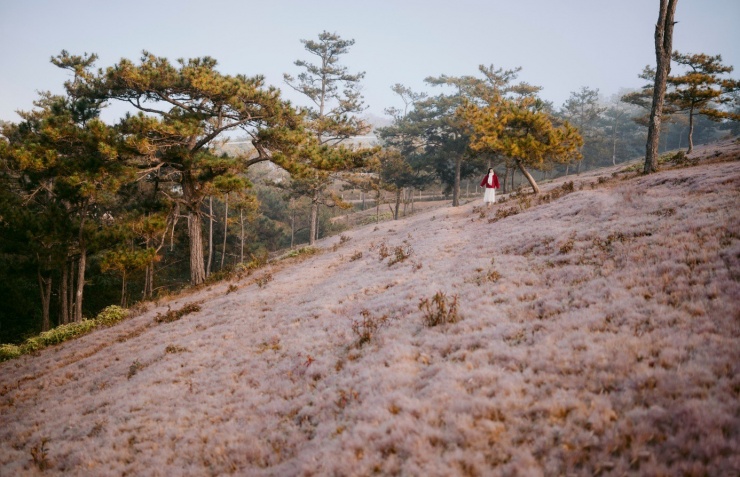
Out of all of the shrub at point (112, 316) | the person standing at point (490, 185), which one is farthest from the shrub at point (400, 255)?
the shrub at point (112, 316)

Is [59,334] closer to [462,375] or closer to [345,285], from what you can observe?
[345,285]

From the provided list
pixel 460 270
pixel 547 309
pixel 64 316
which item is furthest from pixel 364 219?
pixel 547 309

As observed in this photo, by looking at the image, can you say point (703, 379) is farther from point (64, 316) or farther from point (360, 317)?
point (64, 316)

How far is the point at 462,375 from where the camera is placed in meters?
5.38

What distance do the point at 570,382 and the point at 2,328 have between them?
145ft

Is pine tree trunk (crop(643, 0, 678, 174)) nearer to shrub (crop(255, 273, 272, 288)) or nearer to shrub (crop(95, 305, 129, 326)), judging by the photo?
shrub (crop(255, 273, 272, 288))

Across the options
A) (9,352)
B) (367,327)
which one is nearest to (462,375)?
(367,327)

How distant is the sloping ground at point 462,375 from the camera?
3.85 meters

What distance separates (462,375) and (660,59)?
25.2m

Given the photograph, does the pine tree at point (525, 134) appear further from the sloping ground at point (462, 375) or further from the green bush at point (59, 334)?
the green bush at point (59, 334)

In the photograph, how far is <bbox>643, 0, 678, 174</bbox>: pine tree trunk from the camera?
19.8 metres

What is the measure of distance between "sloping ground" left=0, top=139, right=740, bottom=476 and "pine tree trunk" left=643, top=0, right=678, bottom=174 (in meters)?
8.88

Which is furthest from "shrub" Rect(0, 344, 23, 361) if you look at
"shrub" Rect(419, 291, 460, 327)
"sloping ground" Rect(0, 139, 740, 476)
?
"shrub" Rect(419, 291, 460, 327)

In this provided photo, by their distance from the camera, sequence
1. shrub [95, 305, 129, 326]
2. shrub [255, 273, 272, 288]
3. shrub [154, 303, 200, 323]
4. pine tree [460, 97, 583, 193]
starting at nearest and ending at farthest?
shrub [154, 303, 200, 323] < shrub [255, 273, 272, 288] < shrub [95, 305, 129, 326] < pine tree [460, 97, 583, 193]
